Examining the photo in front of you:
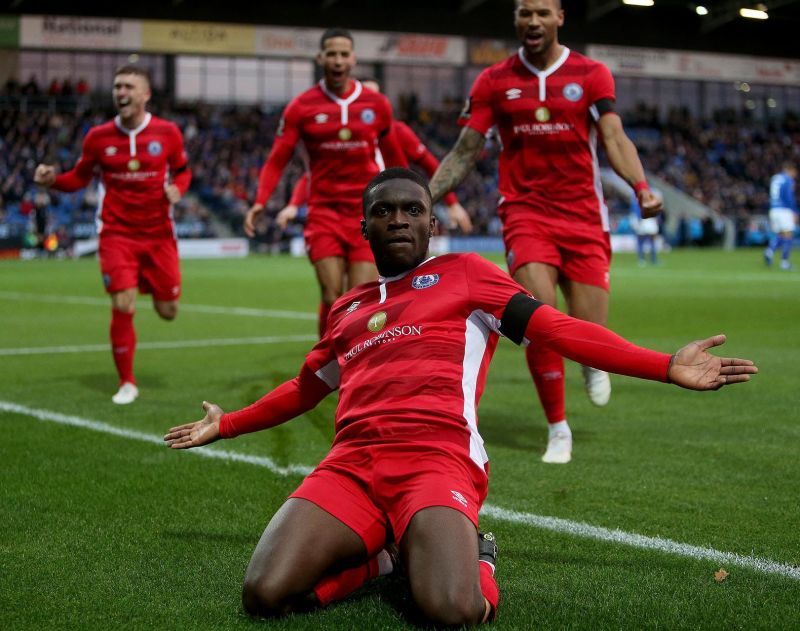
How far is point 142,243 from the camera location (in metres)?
9.09

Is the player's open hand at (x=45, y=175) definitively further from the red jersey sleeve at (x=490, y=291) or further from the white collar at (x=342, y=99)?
the red jersey sleeve at (x=490, y=291)

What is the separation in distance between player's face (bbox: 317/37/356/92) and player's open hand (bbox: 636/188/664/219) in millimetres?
3196

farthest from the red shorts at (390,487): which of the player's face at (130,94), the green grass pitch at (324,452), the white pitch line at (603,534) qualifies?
the player's face at (130,94)

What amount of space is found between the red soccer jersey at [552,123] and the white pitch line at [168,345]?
6.06 metres

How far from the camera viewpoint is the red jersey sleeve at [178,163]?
30.5 ft

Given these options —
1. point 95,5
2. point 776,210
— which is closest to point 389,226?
point 776,210

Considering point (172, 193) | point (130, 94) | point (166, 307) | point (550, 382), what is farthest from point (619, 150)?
point (166, 307)

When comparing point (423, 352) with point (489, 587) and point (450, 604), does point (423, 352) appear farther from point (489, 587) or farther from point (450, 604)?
point (450, 604)

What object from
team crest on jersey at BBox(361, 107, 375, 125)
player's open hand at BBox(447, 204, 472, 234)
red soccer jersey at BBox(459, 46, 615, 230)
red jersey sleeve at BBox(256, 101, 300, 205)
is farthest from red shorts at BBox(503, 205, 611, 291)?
red jersey sleeve at BBox(256, 101, 300, 205)

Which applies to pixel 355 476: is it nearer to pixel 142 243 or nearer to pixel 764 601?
pixel 764 601

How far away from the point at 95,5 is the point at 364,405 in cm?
4422

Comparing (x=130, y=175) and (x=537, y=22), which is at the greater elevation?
(x=537, y=22)

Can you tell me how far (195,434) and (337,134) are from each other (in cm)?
489

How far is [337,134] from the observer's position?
342 inches
